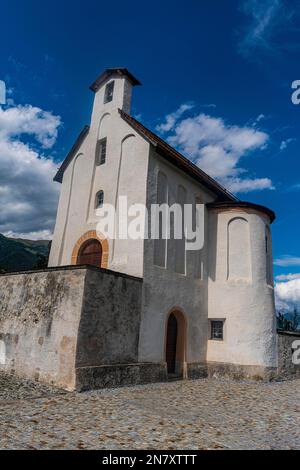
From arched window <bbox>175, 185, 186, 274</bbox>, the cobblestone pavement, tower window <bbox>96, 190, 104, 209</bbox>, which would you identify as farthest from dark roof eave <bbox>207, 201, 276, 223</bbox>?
the cobblestone pavement

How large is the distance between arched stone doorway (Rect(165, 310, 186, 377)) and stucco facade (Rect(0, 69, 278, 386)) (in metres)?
0.04

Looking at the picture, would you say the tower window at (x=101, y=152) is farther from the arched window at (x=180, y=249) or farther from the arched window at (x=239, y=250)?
the arched window at (x=239, y=250)

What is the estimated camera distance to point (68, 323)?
971 centimetres

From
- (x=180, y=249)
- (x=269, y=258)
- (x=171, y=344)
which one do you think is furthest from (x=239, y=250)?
(x=171, y=344)

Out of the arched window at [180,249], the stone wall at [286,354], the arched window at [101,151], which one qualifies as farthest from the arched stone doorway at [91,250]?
the stone wall at [286,354]

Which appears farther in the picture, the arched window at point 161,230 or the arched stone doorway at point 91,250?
the arched stone doorway at point 91,250

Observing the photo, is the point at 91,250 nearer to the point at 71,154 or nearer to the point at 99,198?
the point at 99,198

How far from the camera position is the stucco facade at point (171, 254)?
40.8 feet

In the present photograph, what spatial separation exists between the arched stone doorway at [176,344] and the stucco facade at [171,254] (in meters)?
0.04

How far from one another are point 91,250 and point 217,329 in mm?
6544

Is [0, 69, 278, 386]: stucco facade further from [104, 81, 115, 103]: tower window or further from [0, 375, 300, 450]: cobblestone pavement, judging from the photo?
[0, 375, 300, 450]: cobblestone pavement

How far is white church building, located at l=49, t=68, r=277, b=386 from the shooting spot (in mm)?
Result: 12688
